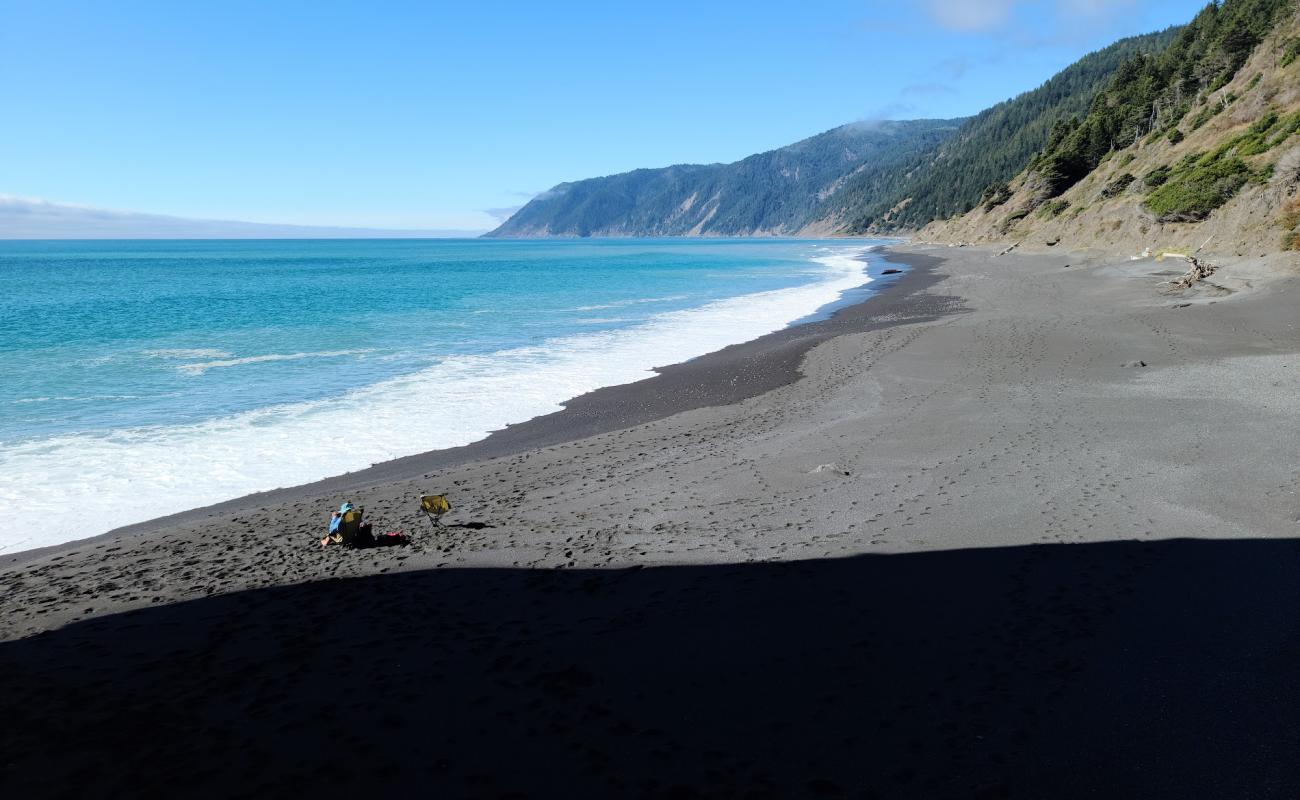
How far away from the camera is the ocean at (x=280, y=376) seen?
39.3ft

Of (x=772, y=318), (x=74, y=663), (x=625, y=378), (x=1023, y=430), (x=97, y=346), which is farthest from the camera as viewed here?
(x=772, y=318)

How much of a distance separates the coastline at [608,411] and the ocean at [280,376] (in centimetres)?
45

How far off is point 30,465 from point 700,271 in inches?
2420

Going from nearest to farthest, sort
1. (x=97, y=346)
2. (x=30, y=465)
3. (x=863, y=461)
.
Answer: (x=863, y=461) → (x=30, y=465) → (x=97, y=346)

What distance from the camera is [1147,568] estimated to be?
6.40 metres

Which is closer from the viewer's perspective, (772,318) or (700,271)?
(772,318)

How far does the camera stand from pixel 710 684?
5.01 m

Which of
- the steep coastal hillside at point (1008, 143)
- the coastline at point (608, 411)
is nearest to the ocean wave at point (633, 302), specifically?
the coastline at point (608, 411)

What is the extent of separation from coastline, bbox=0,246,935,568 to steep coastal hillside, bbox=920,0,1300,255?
18.8 m

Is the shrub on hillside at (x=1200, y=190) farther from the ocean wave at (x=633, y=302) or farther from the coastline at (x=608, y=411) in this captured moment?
the ocean wave at (x=633, y=302)

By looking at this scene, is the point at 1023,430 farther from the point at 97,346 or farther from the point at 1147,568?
the point at 97,346

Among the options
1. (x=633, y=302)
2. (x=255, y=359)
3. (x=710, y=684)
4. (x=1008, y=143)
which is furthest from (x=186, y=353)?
(x=1008, y=143)

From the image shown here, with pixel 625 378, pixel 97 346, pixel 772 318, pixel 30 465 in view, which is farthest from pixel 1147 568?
pixel 97 346

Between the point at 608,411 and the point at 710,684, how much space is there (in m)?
10.8
